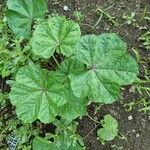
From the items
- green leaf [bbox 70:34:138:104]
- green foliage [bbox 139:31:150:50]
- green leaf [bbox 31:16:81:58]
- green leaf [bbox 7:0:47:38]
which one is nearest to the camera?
green leaf [bbox 70:34:138:104]

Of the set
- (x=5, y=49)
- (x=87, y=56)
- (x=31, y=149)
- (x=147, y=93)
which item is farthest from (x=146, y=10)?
(x=31, y=149)

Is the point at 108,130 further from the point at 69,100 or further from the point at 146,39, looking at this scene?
the point at 146,39

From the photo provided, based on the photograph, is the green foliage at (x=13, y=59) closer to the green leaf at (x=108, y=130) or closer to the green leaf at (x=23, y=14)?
the green leaf at (x=23, y=14)

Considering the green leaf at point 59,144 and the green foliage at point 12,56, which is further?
the green foliage at point 12,56

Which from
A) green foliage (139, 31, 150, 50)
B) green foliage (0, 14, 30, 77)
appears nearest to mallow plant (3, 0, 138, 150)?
green foliage (0, 14, 30, 77)

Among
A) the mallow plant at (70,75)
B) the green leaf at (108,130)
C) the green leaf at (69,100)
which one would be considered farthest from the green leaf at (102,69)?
the green leaf at (108,130)

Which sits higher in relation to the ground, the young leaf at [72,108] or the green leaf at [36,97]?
the green leaf at [36,97]

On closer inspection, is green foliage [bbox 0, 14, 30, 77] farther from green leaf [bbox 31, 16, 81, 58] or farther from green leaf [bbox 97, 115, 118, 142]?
green leaf [bbox 97, 115, 118, 142]
